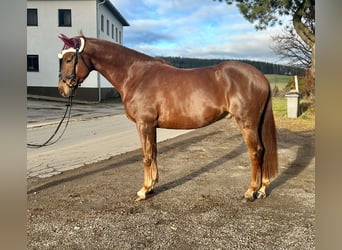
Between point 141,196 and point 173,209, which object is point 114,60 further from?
point 173,209

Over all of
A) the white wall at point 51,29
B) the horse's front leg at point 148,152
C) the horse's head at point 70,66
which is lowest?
the horse's front leg at point 148,152

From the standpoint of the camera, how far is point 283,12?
1.54 metres

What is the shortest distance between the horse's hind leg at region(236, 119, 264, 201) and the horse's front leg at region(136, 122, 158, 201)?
0.86 m

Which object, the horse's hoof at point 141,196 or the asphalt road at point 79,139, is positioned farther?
the asphalt road at point 79,139

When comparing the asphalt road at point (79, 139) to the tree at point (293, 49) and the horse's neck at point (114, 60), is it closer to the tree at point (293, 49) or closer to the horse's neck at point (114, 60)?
the horse's neck at point (114, 60)

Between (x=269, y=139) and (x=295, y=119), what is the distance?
81.3 inches

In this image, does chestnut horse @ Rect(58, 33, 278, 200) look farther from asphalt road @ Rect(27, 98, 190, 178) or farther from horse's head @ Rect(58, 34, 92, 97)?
asphalt road @ Rect(27, 98, 190, 178)

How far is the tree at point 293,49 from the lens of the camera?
197 centimetres

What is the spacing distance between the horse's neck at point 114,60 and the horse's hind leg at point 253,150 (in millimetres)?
1188

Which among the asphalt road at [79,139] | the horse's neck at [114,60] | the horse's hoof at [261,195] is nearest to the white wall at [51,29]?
the horse's neck at [114,60]

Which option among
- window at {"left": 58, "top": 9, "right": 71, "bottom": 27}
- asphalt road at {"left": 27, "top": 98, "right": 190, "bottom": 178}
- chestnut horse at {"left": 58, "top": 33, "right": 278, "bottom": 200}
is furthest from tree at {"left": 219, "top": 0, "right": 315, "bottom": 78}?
asphalt road at {"left": 27, "top": 98, "right": 190, "bottom": 178}

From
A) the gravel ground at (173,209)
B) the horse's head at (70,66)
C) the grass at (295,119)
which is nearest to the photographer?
the gravel ground at (173,209)
